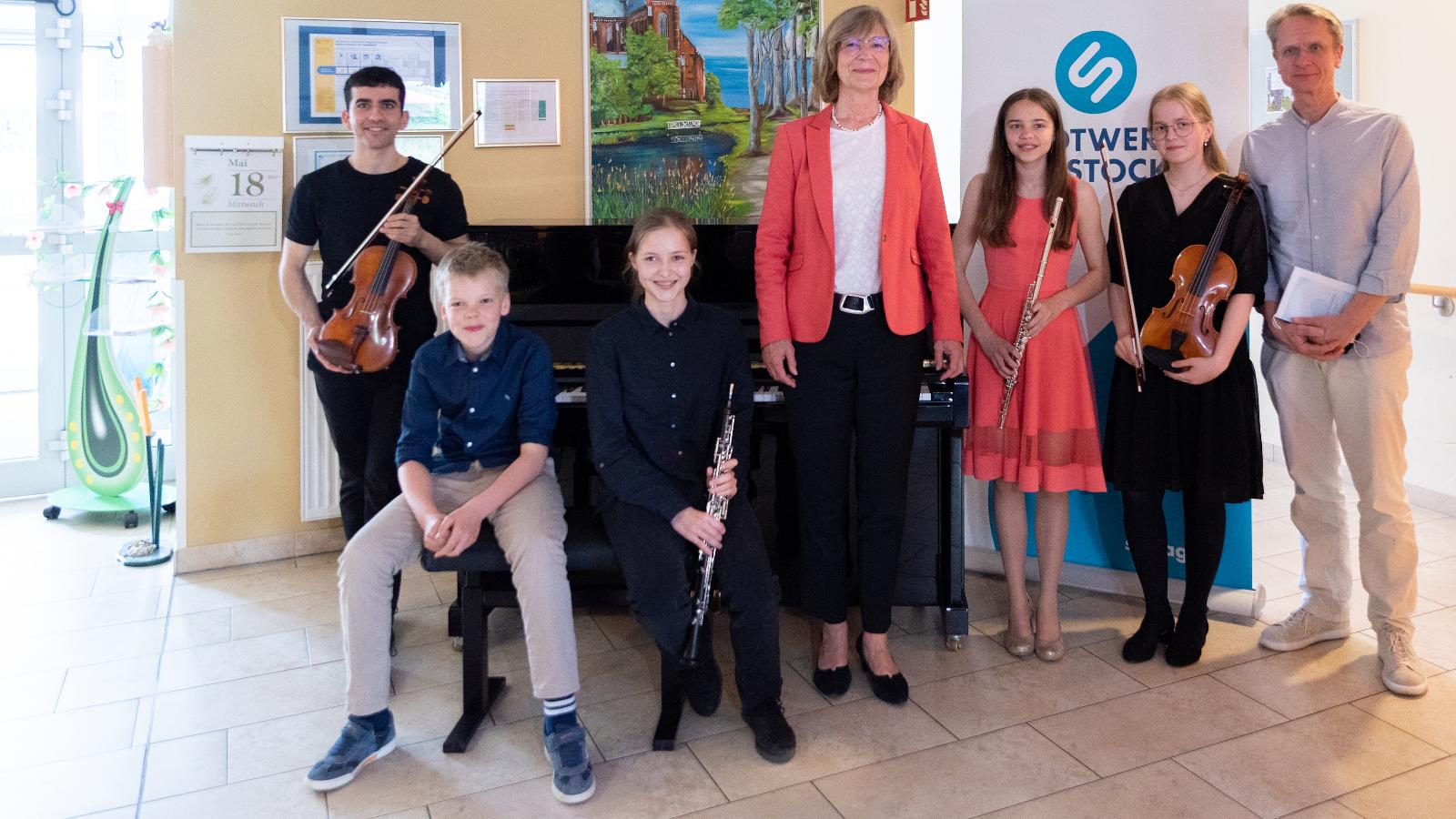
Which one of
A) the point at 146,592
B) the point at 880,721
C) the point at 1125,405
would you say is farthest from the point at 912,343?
the point at 146,592

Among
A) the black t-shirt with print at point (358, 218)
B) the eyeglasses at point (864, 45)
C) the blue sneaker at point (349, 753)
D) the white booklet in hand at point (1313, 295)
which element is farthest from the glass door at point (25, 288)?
the white booklet in hand at point (1313, 295)

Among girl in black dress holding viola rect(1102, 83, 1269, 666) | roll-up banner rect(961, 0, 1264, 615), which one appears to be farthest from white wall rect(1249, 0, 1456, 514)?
girl in black dress holding viola rect(1102, 83, 1269, 666)

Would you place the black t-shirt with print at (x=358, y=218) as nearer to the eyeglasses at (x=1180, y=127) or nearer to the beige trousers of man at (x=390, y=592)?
the beige trousers of man at (x=390, y=592)

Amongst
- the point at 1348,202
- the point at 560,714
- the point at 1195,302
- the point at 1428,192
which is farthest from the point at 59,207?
the point at 1428,192

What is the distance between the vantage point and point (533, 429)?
2406 mm

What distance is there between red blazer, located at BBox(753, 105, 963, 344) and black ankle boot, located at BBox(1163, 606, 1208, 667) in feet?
3.08

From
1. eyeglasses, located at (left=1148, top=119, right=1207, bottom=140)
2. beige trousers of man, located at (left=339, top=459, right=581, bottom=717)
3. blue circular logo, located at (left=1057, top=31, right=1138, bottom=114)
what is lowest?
beige trousers of man, located at (left=339, top=459, right=581, bottom=717)

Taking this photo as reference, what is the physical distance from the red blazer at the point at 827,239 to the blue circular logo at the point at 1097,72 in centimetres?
81

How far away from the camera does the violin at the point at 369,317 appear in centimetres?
263

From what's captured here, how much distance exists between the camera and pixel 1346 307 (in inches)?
101

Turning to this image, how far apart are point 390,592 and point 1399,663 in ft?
7.44

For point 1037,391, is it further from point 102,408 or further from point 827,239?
point 102,408

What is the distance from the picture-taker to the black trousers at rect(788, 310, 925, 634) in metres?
2.48

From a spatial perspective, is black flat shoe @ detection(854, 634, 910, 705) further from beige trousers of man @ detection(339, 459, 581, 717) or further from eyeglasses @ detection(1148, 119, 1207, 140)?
eyeglasses @ detection(1148, 119, 1207, 140)
